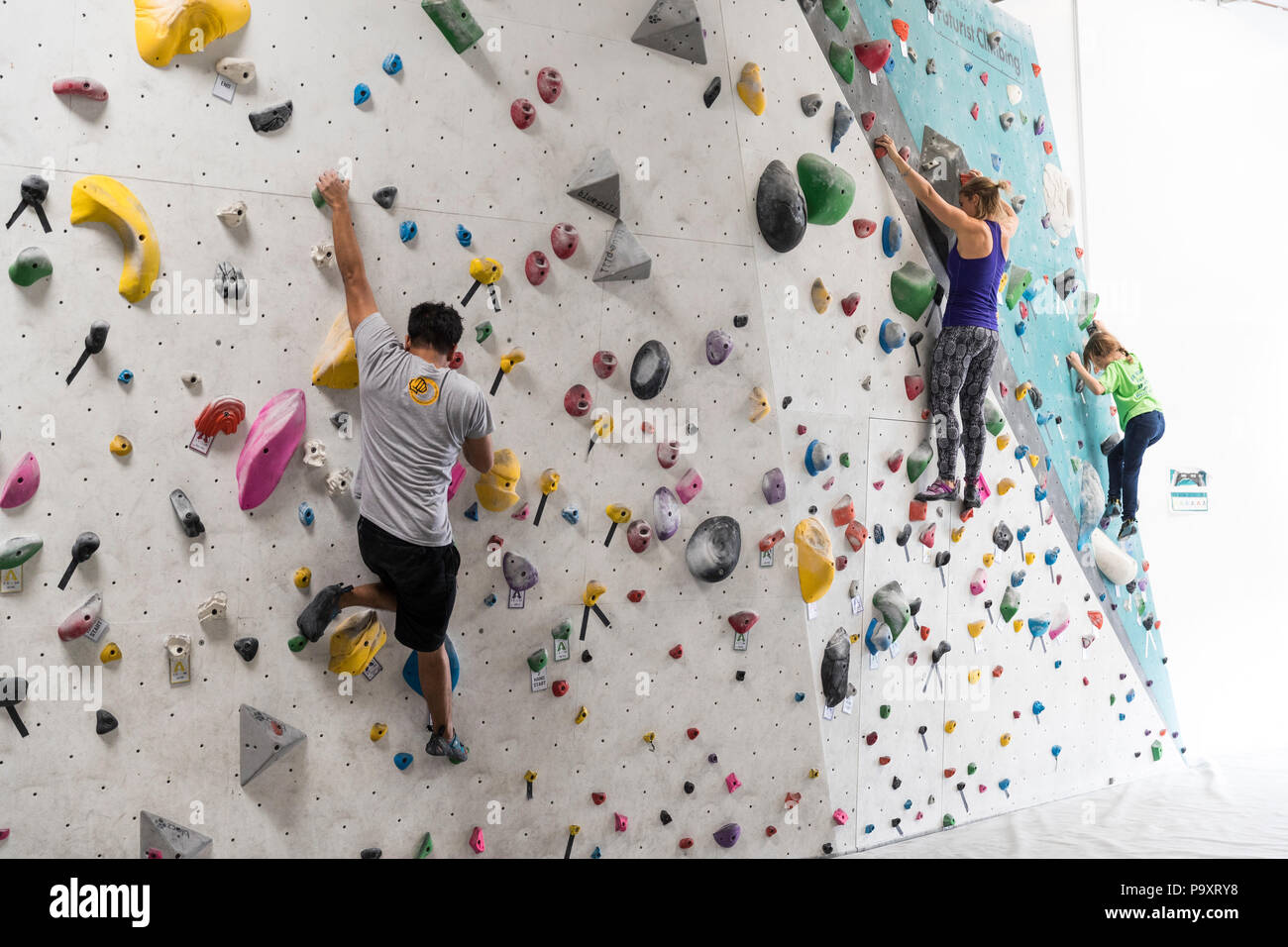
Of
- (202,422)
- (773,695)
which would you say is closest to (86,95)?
(202,422)

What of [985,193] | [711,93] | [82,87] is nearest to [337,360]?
[82,87]

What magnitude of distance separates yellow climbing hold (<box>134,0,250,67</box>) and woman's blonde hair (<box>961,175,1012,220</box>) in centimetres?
303

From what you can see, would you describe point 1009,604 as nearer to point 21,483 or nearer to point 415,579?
point 415,579

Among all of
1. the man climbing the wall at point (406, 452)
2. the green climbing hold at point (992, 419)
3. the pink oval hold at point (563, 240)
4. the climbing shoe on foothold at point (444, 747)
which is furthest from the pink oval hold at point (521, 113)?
the green climbing hold at point (992, 419)

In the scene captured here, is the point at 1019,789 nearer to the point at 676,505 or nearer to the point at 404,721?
the point at 676,505

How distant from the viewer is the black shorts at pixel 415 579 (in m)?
2.47

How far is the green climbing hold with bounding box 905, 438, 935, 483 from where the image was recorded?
383 centimetres

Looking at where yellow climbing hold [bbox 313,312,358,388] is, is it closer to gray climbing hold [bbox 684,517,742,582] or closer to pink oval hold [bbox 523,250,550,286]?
pink oval hold [bbox 523,250,550,286]

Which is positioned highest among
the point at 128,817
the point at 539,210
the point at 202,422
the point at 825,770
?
the point at 539,210

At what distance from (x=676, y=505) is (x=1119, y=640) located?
306 cm

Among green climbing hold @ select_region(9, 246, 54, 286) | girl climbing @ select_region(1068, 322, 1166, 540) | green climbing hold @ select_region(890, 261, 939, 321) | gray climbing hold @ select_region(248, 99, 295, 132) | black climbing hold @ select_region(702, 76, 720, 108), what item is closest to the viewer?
green climbing hold @ select_region(9, 246, 54, 286)

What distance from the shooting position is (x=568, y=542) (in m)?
3.01

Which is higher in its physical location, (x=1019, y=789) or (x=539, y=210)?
(x=539, y=210)

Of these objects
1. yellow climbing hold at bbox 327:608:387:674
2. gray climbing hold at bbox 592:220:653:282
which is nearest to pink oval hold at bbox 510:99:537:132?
gray climbing hold at bbox 592:220:653:282
